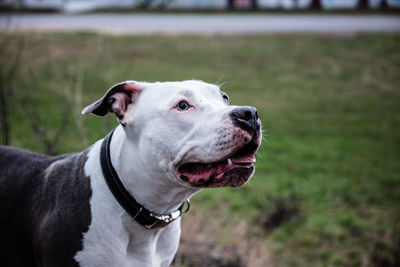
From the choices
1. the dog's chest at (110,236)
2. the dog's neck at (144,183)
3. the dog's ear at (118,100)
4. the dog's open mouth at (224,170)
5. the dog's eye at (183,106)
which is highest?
the dog's eye at (183,106)

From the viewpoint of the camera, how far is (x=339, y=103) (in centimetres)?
1012

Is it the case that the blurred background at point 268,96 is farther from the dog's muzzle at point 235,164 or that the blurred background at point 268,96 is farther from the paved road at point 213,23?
the dog's muzzle at point 235,164

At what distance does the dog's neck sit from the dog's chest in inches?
5.1

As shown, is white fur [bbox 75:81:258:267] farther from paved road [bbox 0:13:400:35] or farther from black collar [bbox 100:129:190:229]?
paved road [bbox 0:13:400:35]

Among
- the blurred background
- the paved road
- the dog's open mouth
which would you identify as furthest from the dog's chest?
the paved road

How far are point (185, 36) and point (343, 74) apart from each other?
5.79m

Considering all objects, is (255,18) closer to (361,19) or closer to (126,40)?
(361,19)

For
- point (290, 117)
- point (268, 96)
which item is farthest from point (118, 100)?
point (268, 96)

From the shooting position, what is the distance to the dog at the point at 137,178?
7.94ft

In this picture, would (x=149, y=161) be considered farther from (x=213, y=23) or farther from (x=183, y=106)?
(x=213, y=23)

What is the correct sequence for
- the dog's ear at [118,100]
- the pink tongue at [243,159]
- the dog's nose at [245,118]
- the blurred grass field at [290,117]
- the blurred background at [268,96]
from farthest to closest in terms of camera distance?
1. the blurred grass field at [290,117]
2. the blurred background at [268,96]
3. the dog's ear at [118,100]
4. the pink tongue at [243,159]
5. the dog's nose at [245,118]

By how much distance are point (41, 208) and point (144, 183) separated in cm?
74

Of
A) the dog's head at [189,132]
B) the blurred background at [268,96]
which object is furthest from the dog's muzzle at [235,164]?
the blurred background at [268,96]

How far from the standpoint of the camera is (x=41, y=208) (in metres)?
2.79
